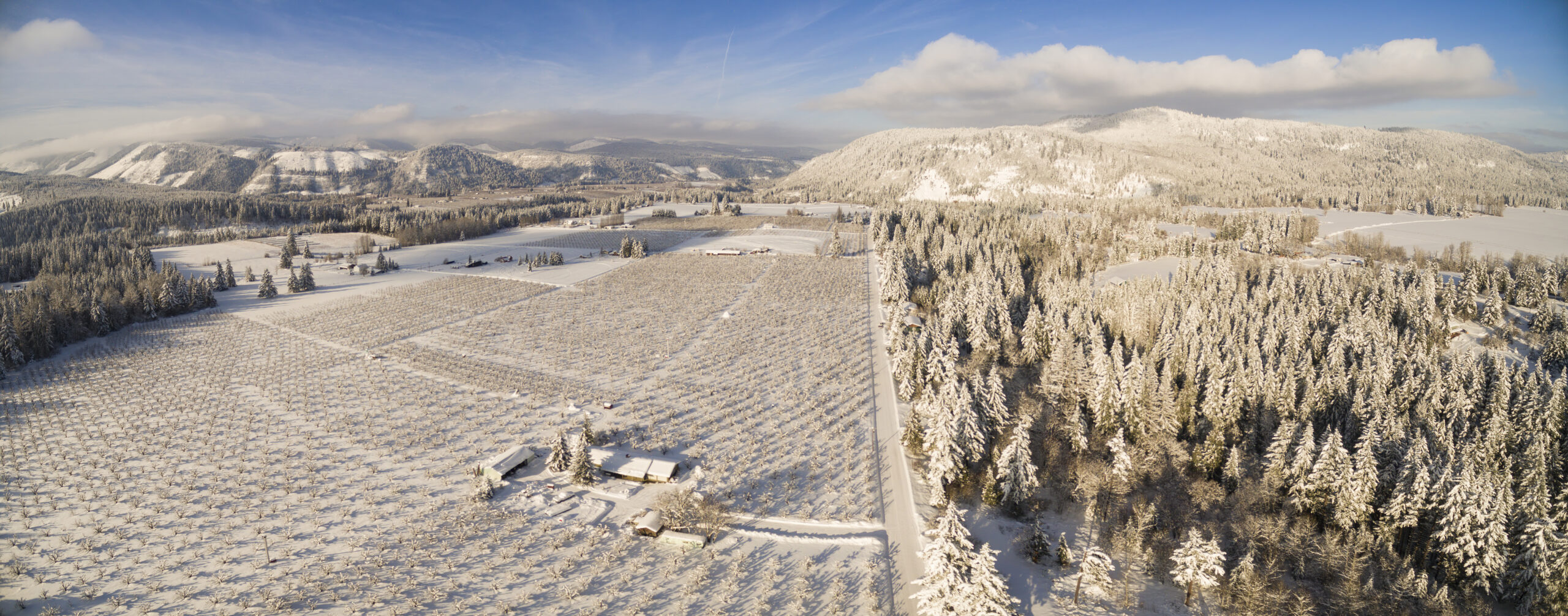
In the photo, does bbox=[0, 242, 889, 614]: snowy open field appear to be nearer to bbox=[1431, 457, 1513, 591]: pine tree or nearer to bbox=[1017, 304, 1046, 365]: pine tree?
bbox=[1017, 304, 1046, 365]: pine tree

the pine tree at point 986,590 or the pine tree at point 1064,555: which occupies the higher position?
the pine tree at point 986,590

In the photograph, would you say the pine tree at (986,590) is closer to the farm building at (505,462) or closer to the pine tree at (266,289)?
the farm building at (505,462)

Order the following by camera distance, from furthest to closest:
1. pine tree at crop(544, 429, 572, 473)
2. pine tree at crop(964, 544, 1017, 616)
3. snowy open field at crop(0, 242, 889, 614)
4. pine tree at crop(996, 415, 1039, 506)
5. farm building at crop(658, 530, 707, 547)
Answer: pine tree at crop(544, 429, 572, 473) < pine tree at crop(996, 415, 1039, 506) < farm building at crop(658, 530, 707, 547) < snowy open field at crop(0, 242, 889, 614) < pine tree at crop(964, 544, 1017, 616)

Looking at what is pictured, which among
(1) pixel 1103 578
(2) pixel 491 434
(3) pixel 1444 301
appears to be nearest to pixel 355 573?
(2) pixel 491 434

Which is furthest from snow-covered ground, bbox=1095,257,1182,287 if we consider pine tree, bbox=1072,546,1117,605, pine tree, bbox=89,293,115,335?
pine tree, bbox=89,293,115,335

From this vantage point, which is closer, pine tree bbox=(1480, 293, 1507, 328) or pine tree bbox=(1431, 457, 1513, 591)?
pine tree bbox=(1431, 457, 1513, 591)

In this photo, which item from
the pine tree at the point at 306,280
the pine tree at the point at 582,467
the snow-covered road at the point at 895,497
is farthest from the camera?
the pine tree at the point at 306,280

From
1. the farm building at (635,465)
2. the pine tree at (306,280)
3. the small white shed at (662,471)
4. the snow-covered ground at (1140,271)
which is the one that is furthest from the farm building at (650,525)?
the pine tree at (306,280)

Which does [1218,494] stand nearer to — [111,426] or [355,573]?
[355,573]
